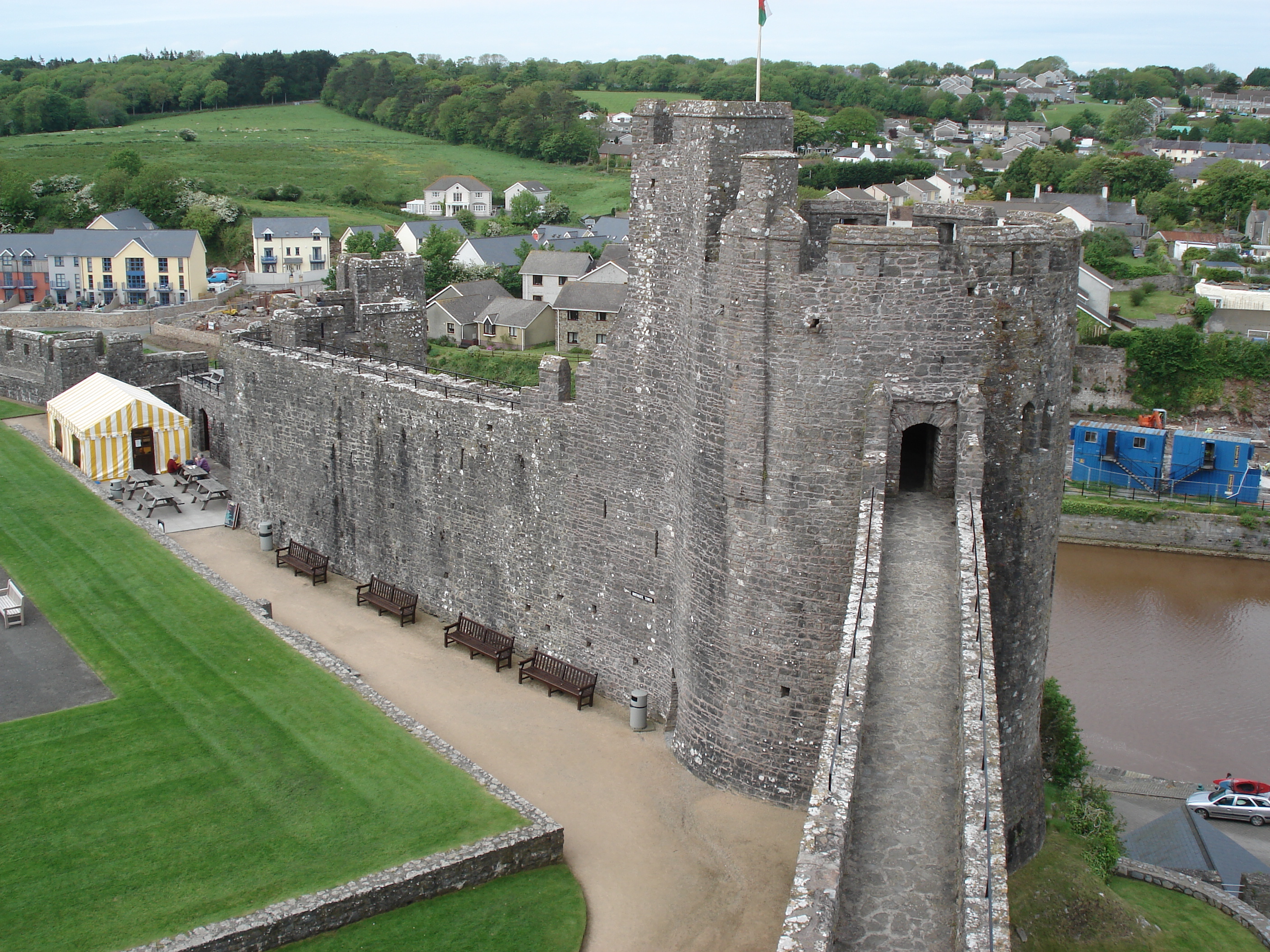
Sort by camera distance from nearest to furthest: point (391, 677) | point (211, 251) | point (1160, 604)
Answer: point (391, 677)
point (1160, 604)
point (211, 251)

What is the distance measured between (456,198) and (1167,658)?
250ft

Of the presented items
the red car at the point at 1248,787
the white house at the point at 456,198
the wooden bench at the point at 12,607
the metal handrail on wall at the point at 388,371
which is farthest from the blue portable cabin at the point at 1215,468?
the white house at the point at 456,198

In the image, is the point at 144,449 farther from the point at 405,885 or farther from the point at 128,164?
the point at 128,164

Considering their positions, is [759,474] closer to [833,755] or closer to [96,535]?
[833,755]

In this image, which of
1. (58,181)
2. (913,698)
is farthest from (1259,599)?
(58,181)

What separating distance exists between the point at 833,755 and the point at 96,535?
1821 centimetres

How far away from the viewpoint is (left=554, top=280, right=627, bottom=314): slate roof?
5528 cm

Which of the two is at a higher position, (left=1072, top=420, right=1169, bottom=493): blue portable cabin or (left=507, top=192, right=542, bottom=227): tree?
(left=507, top=192, right=542, bottom=227): tree

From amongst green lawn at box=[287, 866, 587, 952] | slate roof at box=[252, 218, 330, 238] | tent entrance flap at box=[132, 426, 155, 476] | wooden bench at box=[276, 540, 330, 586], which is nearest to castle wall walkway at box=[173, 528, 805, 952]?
green lawn at box=[287, 866, 587, 952]

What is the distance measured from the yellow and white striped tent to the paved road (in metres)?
20.8

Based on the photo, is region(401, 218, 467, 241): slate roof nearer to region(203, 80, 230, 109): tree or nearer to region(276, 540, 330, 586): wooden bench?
region(276, 540, 330, 586): wooden bench

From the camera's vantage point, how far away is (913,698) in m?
10.2

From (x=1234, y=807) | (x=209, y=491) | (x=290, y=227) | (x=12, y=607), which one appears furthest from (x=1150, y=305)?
(x=12, y=607)

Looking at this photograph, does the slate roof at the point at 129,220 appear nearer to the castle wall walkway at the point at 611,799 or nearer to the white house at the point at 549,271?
the white house at the point at 549,271
